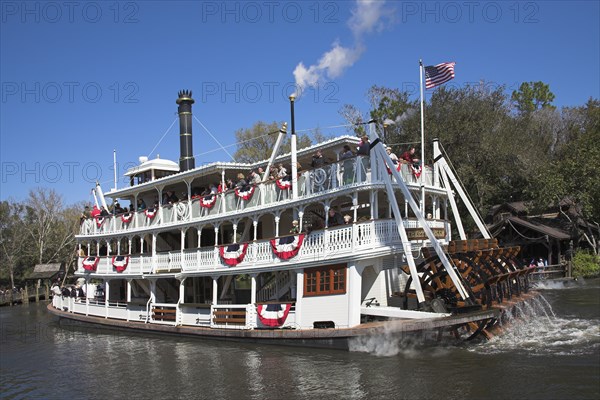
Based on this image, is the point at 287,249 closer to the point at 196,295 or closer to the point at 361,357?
the point at 361,357

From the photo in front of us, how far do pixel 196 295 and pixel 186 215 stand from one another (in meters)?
3.42

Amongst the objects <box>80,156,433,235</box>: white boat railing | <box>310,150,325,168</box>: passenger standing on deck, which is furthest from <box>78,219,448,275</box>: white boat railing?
<box>310,150,325,168</box>: passenger standing on deck

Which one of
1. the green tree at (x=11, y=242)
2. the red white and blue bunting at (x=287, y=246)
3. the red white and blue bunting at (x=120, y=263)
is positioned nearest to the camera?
the red white and blue bunting at (x=287, y=246)

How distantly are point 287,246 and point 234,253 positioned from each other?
241 cm

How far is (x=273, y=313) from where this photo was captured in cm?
1617

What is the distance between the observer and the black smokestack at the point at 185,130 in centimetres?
2356

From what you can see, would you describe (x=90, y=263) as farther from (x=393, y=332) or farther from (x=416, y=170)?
(x=393, y=332)

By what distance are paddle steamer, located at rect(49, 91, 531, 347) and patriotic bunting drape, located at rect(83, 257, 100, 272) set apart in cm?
196

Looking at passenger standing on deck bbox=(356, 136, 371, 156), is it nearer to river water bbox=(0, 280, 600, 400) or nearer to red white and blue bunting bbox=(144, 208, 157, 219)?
river water bbox=(0, 280, 600, 400)

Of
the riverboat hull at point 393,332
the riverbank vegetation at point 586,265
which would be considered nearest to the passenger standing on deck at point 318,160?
the riverboat hull at point 393,332

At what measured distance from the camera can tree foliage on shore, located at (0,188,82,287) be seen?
52156mm

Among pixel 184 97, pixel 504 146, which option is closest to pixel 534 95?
pixel 504 146

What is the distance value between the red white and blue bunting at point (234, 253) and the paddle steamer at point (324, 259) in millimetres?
44

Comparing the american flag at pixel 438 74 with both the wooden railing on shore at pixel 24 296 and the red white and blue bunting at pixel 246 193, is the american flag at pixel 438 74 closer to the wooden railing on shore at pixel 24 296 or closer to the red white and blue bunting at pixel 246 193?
the red white and blue bunting at pixel 246 193
